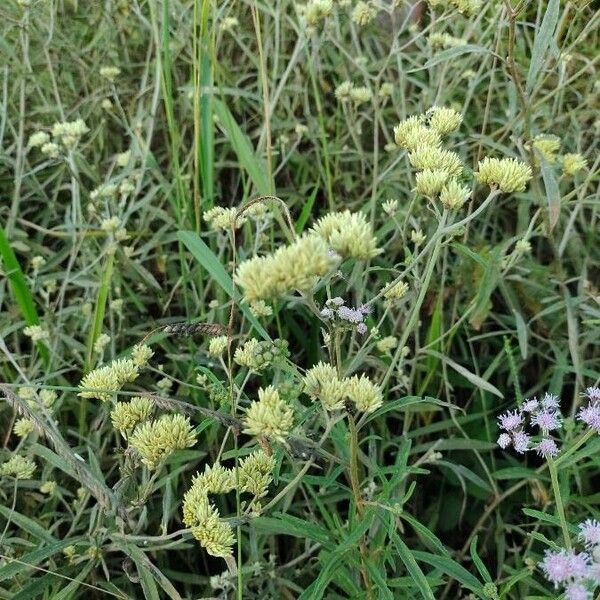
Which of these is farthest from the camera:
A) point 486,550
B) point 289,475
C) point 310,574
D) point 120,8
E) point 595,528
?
point 120,8

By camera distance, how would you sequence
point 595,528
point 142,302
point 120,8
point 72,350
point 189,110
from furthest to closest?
point 120,8 → point 189,110 → point 142,302 → point 72,350 → point 595,528

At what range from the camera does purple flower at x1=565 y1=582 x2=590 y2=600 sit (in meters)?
0.67

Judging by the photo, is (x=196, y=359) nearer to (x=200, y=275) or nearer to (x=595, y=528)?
(x=200, y=275)

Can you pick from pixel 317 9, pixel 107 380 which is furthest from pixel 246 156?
pixel 107 380

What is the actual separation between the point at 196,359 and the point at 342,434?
0.38 metres

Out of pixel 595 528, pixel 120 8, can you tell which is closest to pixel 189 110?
pixel 120 8

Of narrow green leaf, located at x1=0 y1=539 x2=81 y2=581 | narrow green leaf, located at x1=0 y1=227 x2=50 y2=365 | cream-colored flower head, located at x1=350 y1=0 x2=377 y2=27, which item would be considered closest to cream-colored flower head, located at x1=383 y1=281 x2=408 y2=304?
narrow green leaf, located at x1=0 y1=539 x2=81 y2=581

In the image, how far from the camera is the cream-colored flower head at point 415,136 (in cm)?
89

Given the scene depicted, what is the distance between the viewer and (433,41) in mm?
1460

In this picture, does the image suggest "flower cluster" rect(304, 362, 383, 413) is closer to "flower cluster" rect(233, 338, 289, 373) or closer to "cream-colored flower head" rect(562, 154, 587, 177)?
"flower cluster" rect(233, 338, 289, 373)

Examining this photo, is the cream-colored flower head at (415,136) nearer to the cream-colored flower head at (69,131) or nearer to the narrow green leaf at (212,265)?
the narrow green leaf at (212,265)

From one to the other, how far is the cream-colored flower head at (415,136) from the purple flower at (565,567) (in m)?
0.47

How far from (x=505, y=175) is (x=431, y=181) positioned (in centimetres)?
11

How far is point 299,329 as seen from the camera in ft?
4.72
